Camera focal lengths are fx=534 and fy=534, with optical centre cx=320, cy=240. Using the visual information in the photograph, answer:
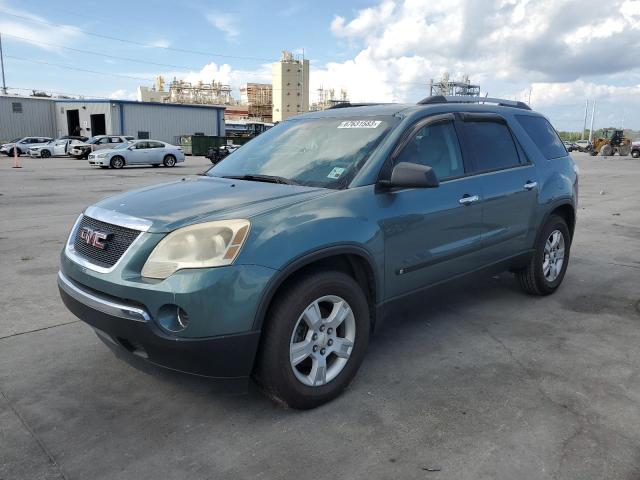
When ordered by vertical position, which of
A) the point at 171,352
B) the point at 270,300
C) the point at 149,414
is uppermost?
the point at 270,300

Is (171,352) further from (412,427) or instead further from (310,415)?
→ (412,427)

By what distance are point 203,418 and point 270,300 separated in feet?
2.70

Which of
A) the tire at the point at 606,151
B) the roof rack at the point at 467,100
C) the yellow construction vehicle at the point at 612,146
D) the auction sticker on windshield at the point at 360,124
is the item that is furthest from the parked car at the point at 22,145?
the yellow construction vehicle at the point at 612,146

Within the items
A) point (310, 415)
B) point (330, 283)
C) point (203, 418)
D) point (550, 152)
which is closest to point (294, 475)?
point (310, 415)

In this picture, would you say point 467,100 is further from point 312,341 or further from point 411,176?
point 312,341

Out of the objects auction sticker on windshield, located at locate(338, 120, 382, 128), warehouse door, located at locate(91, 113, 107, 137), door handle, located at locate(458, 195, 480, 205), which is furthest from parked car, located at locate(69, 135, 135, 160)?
door handle, located at locate(458, 195, 480, 205)

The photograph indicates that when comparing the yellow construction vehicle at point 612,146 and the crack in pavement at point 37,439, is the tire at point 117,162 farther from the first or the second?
the yellow construction vehicle at point 612,146

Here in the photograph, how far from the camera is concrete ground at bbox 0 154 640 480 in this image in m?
2.60

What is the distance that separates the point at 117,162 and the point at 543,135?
2374 centimetres

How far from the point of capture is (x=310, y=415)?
10.0ft

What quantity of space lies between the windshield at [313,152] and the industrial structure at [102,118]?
44473 millimetres

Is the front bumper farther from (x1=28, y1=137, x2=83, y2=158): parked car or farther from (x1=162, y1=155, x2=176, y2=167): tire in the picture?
(x1=28, y1=137, x2=83, y2=158): parked car

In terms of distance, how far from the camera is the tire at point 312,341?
111 inches

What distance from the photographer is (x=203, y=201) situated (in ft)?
10.3
